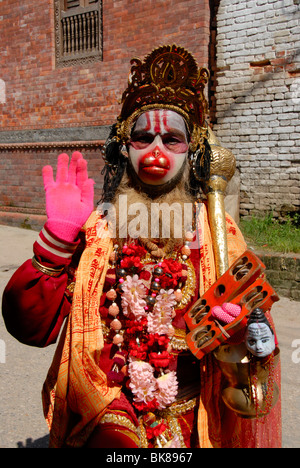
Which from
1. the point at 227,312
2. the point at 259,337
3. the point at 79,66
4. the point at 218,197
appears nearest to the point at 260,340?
the point at 259,337

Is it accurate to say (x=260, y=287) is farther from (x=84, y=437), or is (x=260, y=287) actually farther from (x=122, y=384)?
(x=84, y=437)

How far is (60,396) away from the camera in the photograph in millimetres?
1906

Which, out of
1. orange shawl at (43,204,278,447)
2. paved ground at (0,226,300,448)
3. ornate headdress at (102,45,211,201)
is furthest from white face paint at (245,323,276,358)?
paved ground at (0,226,300,448)

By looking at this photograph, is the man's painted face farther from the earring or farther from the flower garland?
the flower garland

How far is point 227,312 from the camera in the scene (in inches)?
67.2

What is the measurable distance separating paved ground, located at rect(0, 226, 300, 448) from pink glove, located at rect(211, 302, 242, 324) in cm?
180

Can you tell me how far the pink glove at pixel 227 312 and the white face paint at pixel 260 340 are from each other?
80mm

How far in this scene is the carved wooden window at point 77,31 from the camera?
8781 mm

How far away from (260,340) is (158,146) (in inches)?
39.6

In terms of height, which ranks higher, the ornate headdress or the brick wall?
the brick wall

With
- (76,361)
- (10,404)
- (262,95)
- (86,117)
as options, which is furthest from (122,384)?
(86,117)

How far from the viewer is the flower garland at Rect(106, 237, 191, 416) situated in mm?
1874

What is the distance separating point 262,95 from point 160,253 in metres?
5.91

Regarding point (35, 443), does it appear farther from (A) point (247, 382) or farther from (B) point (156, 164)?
(B) point (156, 164)
